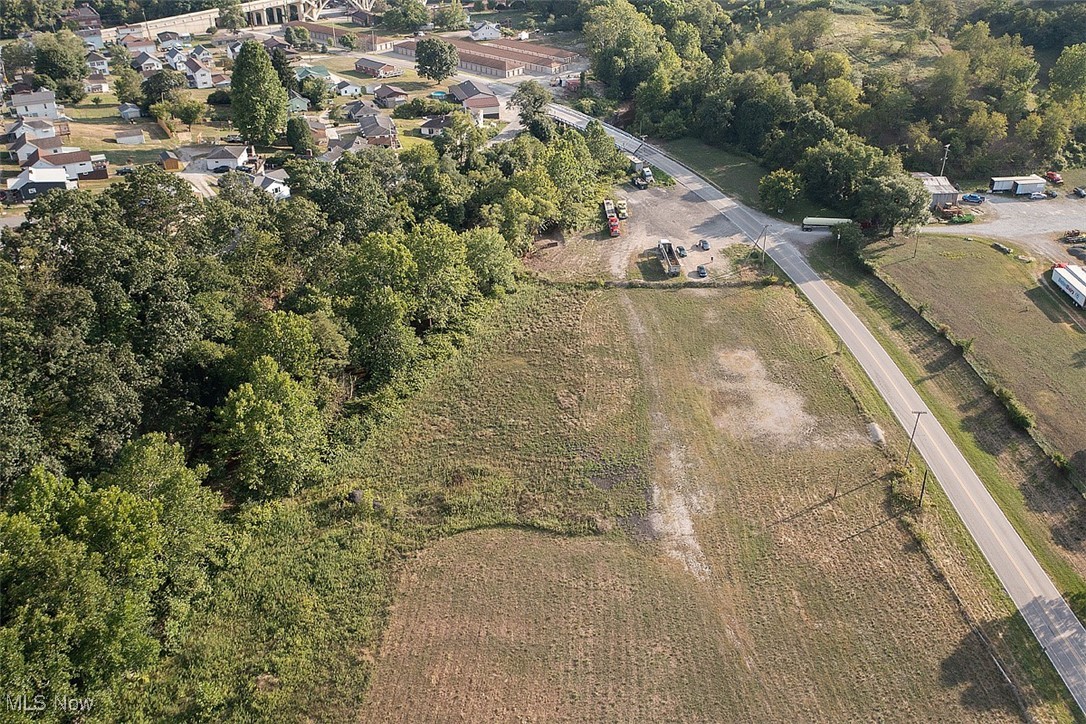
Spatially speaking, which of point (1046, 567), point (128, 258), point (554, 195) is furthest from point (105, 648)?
point (554, 195)

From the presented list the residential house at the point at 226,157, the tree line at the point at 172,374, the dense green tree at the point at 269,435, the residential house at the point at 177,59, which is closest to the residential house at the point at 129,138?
the residential house at the point at 226,157

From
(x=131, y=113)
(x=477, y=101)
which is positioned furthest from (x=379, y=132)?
(x=131, y=113)

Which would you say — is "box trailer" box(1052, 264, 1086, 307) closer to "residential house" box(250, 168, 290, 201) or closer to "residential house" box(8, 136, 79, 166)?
"residential house" box(250, 168, 290, 201)

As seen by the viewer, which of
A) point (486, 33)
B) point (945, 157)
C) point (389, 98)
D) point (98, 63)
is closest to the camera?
point (945, 157)

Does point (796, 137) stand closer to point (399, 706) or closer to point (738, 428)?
point (738, 428)

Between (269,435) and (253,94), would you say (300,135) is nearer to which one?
(253,94)

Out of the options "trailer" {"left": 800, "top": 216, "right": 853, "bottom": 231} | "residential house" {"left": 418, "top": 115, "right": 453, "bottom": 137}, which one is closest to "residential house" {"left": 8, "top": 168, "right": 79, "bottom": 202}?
"residential house" {"left": 418, "top": 115, "right": 453, "bottom": 137}
